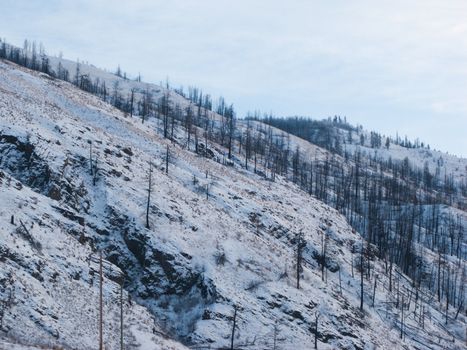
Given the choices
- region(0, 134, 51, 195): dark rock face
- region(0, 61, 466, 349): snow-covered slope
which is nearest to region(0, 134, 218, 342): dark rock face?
region(0, 134, 51, 195): dark rock face

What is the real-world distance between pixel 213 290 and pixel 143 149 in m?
39.1

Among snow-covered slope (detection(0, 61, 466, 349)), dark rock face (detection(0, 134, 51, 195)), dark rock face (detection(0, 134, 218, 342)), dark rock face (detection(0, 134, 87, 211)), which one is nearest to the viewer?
snow-covered slope (detection(0, 61, 466, 349))

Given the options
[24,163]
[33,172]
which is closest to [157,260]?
[33,172]

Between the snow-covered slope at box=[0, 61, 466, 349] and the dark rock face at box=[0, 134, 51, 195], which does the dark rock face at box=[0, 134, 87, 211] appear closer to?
the dark rock face at box=[0, 134, 51, 195]

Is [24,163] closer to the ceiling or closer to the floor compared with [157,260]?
closer to the ceiling

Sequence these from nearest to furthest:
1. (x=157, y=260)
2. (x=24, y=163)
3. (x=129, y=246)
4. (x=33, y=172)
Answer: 1. (x=33, y=172)
2. (x=24, y=163)
3. (x=157, y=260)
4. (x=129, y=246)

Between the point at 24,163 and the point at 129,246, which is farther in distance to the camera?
the point at 129,246

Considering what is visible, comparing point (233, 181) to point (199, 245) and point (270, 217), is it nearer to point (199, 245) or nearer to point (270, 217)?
point (270, 217)

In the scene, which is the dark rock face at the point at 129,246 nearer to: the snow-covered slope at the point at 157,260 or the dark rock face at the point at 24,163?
the dark rock face at the point at 24,163

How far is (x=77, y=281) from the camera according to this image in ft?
144

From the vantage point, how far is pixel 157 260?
5578 centimetres

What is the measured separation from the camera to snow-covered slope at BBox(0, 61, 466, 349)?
41.2 meters

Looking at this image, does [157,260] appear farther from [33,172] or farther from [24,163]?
[24,163]

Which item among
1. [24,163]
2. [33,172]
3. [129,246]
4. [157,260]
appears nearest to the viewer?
[33,172]
